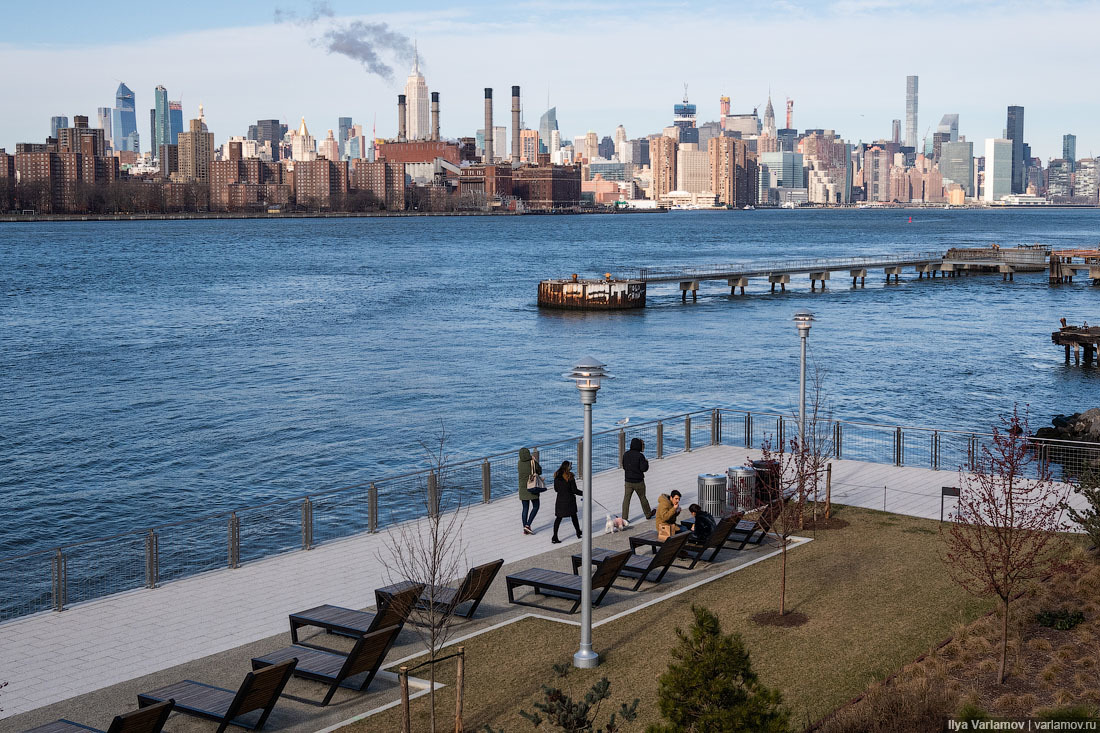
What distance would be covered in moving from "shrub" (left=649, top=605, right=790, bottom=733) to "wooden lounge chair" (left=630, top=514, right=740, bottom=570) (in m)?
7.77

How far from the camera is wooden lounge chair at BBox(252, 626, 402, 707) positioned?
38.9ft

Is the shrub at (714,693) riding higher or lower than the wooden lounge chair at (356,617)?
higher

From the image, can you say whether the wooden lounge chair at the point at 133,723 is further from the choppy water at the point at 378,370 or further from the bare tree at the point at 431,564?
the choppy water at the point at 378,370

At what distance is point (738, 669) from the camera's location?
8.95 m

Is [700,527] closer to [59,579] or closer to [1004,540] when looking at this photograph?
[1004,540]

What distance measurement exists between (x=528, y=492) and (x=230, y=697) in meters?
8.10

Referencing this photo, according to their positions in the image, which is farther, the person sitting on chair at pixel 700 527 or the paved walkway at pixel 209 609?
the person sitting on chair at pixel 700 527

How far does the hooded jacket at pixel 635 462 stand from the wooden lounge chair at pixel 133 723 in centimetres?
1021

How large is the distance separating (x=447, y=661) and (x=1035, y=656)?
666cm

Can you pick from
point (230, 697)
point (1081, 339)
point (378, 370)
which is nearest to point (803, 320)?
point (230, 697)

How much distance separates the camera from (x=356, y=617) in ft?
45.4

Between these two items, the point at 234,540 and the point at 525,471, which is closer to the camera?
the point at 234,540

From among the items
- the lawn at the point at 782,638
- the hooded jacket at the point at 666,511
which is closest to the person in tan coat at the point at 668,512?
the hooded jacket at the point at 666,511

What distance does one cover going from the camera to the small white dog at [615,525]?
19059 millimetres
